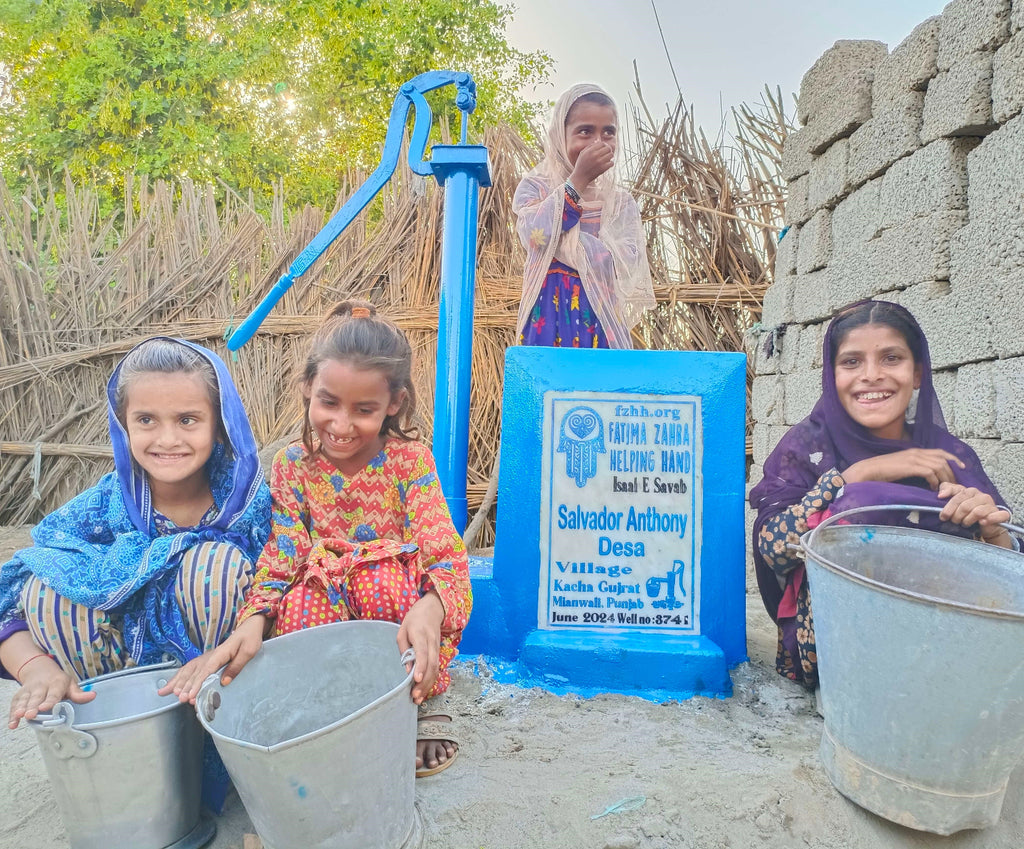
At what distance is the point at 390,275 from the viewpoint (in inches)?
174

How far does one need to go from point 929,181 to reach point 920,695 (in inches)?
84.3

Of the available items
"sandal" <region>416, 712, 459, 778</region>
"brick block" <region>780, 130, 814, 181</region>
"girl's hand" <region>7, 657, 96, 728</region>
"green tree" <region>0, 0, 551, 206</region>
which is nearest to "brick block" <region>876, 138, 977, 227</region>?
"brick block" <region>780, 130, 814, 181</region>

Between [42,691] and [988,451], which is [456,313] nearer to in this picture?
[42,691]

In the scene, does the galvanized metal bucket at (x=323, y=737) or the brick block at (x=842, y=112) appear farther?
the brick block at (x=842, y=112)

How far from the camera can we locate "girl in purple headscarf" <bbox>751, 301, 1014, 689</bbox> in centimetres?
175

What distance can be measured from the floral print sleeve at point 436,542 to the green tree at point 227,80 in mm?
11010

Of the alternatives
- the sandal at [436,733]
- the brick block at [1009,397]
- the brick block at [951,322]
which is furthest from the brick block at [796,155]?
the sandal at [436,733]

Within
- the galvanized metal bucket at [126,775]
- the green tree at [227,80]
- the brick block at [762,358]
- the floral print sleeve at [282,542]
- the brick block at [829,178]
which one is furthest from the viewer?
the green tree at [227,80]

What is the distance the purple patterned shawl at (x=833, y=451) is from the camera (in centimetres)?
180

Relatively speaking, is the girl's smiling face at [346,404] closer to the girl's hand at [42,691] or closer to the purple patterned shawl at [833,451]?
the girl's hand at [42,691]

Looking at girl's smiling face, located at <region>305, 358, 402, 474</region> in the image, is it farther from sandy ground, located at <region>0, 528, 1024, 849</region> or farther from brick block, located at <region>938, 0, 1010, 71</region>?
brick block, located at <region>938, 0, 1010, 71</region>

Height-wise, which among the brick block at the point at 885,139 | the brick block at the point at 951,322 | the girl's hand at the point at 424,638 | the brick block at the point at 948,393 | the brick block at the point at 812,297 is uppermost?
the brick block at the point at 885,139

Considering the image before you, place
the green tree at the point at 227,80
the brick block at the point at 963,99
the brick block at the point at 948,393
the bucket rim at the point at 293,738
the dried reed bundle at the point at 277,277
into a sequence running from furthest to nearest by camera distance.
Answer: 1. the green tree at the point at 227,80
2. the dried reed bundle at the point at 277,277
3. the brick block at the point at 948,393
4. the brick block at the point at 963,99
5. the bucket rim at the point at 293,738

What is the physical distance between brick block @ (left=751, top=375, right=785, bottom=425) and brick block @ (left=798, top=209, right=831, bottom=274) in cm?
65
